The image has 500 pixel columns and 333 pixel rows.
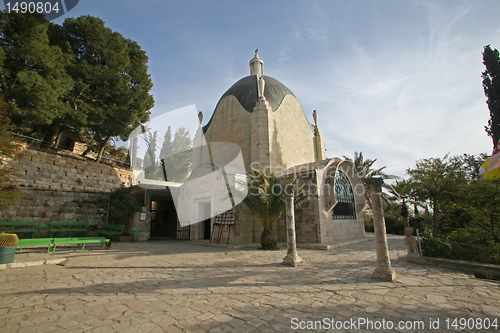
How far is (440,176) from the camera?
8016 millimetres

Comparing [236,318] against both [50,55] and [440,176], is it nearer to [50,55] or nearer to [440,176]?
[440,176]

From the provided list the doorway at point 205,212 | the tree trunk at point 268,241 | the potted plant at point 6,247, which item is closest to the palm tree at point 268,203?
the tree trunk at point 268,241

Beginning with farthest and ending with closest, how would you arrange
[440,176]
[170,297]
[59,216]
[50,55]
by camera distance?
[50,55] < [59,216] < [440,176] < [170,297]

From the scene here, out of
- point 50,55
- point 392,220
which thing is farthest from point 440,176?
point 50,55

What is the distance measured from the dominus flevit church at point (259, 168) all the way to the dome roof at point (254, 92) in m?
0.07

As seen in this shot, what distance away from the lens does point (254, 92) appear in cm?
1523

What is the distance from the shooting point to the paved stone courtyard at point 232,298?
2848 millimetres

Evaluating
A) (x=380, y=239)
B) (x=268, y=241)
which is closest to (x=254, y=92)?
(x=268, y=241)

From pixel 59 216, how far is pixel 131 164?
453 inches

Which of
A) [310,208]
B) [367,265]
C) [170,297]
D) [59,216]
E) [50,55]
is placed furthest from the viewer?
[50,55]

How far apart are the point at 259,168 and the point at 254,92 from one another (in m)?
5.47

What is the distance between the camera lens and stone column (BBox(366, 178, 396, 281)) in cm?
481

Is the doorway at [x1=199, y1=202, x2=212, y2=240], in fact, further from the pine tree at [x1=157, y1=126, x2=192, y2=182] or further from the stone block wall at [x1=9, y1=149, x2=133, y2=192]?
the pine tree at [x1=157, y1=126, x2=192, y2=182]

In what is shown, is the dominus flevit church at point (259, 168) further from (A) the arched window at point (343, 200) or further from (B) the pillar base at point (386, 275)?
(B) the pillar base at point (386, 275)
